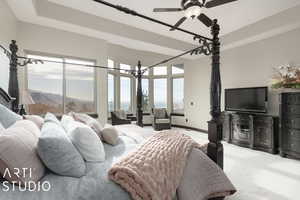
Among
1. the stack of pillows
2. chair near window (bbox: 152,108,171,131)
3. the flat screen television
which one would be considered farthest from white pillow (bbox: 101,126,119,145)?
chair near window (bbox: 152,108,171,131)

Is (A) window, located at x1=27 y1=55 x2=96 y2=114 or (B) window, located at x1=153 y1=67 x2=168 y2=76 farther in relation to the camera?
(B) window, located at x1=153 y1=67 x2=168 y2=76

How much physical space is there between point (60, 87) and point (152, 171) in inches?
158

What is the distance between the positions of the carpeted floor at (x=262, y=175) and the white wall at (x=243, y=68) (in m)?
1.44

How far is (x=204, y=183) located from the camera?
153 cm

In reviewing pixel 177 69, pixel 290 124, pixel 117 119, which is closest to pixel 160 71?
pixel 177 69

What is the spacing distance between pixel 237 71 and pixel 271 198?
3.89 metres

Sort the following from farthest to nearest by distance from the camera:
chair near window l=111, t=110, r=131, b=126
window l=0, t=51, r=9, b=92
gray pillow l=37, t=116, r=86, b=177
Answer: chair near window l=111, t=110, r=131, b=126, window l=0, t=51, r=9, b=92, gray pillow l=37, t=116, r=86, b=177

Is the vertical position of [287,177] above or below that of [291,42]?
below

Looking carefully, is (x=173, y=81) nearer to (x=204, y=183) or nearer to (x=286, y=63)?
(x=286, y=63)

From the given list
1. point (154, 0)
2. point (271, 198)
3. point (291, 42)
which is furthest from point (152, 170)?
point (291, 42)

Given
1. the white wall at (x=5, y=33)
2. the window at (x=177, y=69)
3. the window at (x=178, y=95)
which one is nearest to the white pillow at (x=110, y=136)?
the white wall at (x=5, y=33)

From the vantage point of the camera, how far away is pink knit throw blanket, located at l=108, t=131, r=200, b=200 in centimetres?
109

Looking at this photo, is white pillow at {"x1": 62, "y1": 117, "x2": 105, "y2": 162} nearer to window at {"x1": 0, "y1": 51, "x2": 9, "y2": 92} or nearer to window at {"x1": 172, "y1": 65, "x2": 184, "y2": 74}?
window at {"x1": 0, "y1": 51, "x2": 9, "y2": 92}

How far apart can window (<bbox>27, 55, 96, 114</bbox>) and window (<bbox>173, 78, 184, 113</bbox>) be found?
13.1ft
